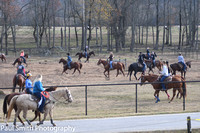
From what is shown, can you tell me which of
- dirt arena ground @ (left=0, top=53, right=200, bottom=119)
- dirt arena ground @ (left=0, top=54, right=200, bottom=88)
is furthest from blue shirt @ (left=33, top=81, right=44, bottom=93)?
dirt arena ground @ (left=0, top=54, right=200, bottom=88)

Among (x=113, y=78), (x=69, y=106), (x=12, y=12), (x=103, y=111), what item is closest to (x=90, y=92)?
(x=69, y=106)

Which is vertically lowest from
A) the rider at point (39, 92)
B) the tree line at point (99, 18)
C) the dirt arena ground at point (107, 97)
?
the dirt arena ground at point (107, 97)

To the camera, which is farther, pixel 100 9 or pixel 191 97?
pixel 100 9

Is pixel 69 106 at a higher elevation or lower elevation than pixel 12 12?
lower

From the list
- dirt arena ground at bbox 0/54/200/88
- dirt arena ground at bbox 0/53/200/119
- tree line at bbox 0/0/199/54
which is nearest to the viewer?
dirt arena ground at bbox 0/53/200/119

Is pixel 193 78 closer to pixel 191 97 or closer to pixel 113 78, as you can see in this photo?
pixel 113 78

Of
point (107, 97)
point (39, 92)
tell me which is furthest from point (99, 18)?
point (39, 92)

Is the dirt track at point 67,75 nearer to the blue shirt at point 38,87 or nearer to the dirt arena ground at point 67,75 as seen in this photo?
the dirt arena ground at point 67,75

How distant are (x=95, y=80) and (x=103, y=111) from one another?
41.6 ft

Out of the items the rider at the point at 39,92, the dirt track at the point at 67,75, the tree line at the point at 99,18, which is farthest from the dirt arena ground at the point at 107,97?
the tree line at the point at 99,18

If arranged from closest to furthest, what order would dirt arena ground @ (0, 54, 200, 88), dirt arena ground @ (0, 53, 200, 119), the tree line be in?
dirt arena ground @ (0, 53, 200, 119), dirt arena ground @ (0, 54, 200, 88), the tree line

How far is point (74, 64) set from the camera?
114 feet

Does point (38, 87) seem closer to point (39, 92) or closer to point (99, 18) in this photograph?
point (39, 92)

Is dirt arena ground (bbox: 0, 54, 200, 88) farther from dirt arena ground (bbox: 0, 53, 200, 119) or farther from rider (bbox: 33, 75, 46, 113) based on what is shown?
rider (bbox: 33, 75, 46, 113)
